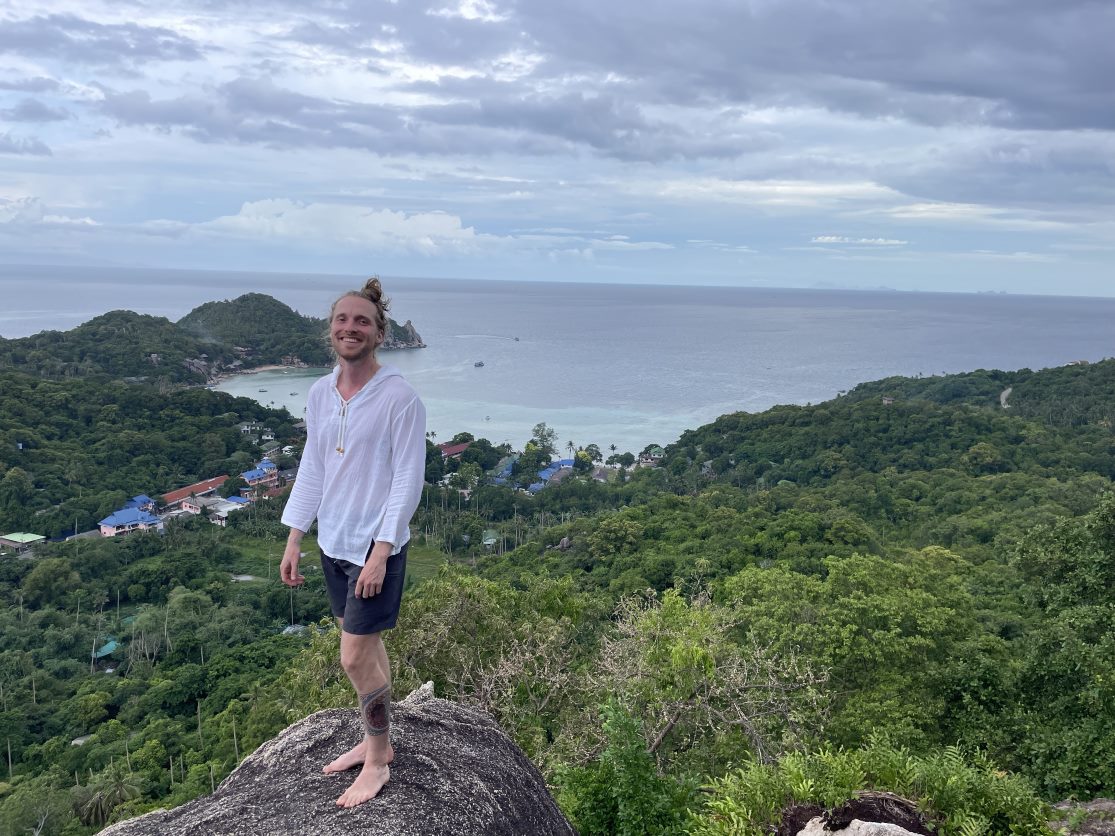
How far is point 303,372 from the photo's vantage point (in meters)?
97.1

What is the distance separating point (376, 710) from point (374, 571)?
0.89m

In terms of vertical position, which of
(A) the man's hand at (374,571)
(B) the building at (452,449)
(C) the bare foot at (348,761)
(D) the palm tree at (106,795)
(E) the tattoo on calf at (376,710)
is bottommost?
(D) the palm tree at (106,795)

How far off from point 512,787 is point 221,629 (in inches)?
1164

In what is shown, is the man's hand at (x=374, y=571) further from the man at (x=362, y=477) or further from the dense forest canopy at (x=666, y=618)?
the dense forest canopy at (x=666, y=618)

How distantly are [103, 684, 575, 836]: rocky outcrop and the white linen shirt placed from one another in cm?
131

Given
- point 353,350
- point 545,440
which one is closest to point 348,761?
point 353,350

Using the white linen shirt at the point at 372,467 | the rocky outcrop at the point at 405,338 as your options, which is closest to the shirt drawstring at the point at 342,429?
the white linen shirt at the point at 372,467

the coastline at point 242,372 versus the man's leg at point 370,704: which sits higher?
the man's leg at point 370,704

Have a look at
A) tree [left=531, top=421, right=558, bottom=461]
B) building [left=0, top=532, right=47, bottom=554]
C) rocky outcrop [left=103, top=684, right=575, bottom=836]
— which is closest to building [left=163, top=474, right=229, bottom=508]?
building [left=0, top=532, right=47, bottom=554]

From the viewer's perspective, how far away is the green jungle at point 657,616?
25.0 ft

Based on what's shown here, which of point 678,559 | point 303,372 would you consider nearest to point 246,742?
point 678,559

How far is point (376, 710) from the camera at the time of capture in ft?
12.0

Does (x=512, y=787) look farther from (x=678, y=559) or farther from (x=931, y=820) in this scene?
(x=678, y=559)

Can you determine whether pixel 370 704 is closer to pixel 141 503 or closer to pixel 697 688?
pixel 697 688
